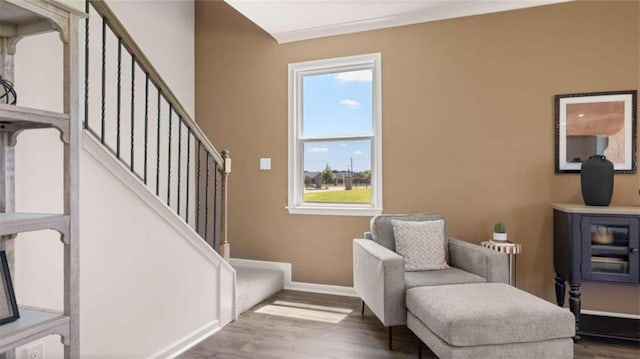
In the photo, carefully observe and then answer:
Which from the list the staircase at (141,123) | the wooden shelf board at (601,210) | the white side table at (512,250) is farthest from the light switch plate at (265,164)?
the wooden shelf board at (601,210)

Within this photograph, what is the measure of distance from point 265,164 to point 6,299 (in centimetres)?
278

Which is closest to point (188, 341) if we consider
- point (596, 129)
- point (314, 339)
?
point (314, 339)

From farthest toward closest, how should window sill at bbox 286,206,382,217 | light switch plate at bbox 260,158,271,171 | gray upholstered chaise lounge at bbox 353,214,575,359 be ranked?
light switch plate at bbox 260,158,271,171 → window sill at bbox 286,206,382,217 → gray upholstered chaise lounge at bbox 353,214,575,359

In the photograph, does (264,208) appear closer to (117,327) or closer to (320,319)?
(320,319)

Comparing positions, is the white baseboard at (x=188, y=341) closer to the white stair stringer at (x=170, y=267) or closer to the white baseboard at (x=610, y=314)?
the white stair stringer at (x=170, y=267)

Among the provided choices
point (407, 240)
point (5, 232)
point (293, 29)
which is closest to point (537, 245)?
point (407, 240)

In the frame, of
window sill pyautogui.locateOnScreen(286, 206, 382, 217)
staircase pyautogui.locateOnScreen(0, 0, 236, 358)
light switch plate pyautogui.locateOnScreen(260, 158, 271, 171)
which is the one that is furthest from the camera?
light switch plate pyautogui.locateOnScreen(260, 158, 271, 171)

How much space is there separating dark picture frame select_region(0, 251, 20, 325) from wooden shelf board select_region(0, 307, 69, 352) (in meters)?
0.02

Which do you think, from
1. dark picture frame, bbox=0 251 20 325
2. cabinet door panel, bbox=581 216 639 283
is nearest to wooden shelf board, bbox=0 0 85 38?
dark picture frame, bbox=0 251 20 325

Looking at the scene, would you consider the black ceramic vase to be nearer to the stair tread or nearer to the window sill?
the window sill

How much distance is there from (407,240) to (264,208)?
1.67 meters

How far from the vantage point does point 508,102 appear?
3346 mm

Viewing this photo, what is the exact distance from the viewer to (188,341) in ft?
8.50

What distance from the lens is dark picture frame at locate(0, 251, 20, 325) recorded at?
138 centimetres
